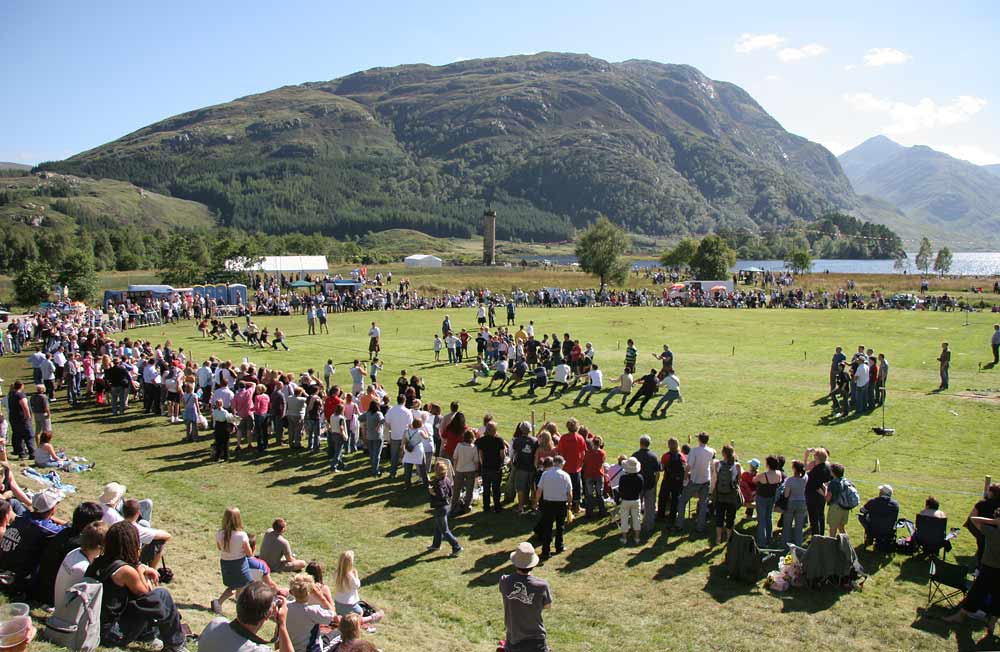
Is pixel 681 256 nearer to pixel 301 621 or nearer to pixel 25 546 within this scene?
pixel 301 621

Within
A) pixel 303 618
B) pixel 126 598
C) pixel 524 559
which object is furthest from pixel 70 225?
pixel 524 559

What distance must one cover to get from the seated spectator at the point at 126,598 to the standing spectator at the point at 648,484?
7654 mm

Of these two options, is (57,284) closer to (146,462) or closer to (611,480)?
(146,462)

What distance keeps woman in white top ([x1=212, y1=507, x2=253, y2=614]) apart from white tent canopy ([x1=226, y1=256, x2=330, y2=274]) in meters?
57.5

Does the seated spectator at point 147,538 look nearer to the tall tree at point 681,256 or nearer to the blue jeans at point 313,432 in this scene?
the blue jeans at point 313,432

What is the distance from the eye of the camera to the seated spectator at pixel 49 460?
44.4 ft

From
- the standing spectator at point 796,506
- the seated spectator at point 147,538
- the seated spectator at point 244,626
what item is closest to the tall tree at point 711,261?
the standing spectator at point 796,506

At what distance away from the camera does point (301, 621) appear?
680 centimetres

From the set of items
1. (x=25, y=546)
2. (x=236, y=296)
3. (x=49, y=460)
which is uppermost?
(x=236, y=296)

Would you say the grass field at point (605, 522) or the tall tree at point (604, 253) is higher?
the tall tree at point (604, 253)

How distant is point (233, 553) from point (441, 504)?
3.38 m

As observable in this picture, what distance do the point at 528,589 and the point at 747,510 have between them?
686 cm

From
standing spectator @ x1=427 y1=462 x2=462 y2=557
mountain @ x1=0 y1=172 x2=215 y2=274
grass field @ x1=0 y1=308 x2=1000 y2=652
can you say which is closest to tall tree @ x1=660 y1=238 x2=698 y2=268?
grass field @ x1=0 y1=308 x2=1000 y2=652

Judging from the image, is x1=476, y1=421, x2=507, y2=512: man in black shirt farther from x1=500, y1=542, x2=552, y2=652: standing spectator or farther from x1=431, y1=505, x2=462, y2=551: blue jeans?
x1=500, y1=542, x2=552, y2=652: standing spectator
